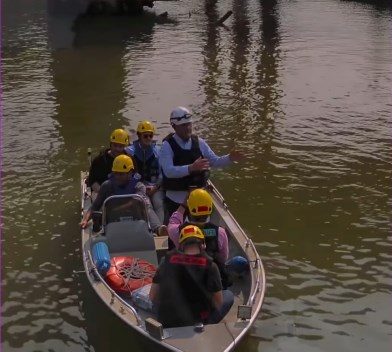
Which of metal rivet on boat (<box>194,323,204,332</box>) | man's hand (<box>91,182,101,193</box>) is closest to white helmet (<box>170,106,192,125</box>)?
man's hand (<box>91,182,101,193</box>)

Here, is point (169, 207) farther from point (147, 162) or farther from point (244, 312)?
point (244, 312)

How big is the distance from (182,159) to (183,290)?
3204mm

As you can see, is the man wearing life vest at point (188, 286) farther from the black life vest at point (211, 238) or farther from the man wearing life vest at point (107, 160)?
the man wearing life vest at point (107, 160)

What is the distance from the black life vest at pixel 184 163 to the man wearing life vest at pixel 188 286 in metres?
2.93

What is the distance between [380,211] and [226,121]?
254 inches

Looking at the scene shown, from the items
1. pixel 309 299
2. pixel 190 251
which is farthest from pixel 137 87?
pixel 190 251

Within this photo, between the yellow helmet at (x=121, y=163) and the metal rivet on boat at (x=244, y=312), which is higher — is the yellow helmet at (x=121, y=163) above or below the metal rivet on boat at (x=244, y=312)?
above

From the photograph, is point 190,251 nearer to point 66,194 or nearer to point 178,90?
point 66,194

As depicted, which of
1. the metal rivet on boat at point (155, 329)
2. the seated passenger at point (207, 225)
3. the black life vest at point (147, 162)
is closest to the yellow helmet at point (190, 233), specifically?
the seated passenger at point (207, 225)

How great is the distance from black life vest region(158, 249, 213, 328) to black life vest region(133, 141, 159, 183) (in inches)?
174

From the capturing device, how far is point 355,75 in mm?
22359

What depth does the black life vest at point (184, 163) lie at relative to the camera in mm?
9398

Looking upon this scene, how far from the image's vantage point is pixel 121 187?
9531 mm

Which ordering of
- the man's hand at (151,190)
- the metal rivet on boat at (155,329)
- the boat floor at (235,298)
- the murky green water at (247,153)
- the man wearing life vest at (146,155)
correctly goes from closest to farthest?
the metal rivet on boat at (155,329) → the boat floor at (235,298) → the murky green water at (247,153) → the man's hand at (151,190) → the man wearing life vest at (146,155)
